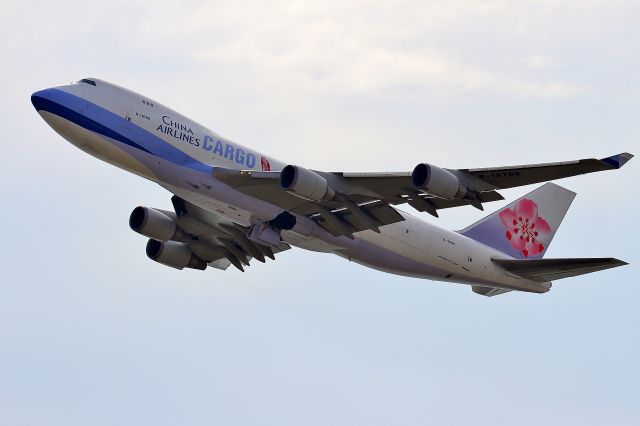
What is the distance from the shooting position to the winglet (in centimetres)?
3647

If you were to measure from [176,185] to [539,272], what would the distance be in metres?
16.6

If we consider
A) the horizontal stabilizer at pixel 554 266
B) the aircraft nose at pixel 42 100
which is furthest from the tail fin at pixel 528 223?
the aircraft nose at pixel 42 100

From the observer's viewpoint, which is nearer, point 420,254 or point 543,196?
point 420,254

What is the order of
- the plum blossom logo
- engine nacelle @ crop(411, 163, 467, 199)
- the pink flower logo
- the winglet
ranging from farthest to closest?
the pink flower logo
the plum blossom logo
engine nacelle @ crop(411, 163, 467, 199)
the winglet

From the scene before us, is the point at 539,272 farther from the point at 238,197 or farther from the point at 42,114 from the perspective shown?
the point at 42,114

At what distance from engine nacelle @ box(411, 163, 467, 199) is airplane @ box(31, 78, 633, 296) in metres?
0.03

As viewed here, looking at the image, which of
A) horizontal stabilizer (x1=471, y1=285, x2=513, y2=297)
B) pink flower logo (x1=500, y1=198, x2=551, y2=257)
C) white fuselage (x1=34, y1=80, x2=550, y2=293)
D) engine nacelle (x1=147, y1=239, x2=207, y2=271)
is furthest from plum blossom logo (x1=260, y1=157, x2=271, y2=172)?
pink flower logo (x1=500, y1=198, x2=551, y2=257)

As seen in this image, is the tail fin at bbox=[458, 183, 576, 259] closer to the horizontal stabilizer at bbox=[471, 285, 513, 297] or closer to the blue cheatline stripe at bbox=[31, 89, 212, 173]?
the horizontal stabilizer at bbox=[471, 285, 513, 297]

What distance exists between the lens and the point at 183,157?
143 ft

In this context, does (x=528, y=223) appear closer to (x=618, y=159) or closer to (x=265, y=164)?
(x=265, y=164)

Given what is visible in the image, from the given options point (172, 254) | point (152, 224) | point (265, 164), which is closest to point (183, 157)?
point (265, 164)

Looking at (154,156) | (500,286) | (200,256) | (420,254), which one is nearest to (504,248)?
(500,286)

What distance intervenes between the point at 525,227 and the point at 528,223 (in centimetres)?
36

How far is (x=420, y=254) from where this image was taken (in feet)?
158
